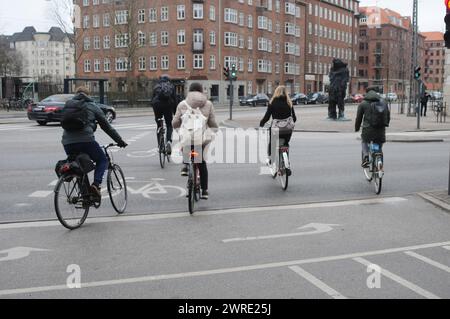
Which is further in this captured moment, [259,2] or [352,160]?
[259,2]

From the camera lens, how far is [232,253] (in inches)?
229

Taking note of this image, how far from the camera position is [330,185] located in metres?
10.3

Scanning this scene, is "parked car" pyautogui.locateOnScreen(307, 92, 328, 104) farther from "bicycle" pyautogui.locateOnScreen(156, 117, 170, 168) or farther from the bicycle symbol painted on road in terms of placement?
the bicycle symbol painted on road

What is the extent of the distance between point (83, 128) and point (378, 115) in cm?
516

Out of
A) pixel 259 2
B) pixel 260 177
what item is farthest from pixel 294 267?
pixel 259 2

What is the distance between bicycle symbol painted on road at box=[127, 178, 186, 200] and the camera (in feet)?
29.7

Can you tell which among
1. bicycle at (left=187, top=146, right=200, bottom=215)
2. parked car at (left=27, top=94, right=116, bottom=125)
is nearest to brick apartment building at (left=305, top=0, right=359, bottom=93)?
parked car at (left=27, top=94, right=116, bottom=125)

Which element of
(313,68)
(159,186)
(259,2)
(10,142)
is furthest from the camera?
(313,68)

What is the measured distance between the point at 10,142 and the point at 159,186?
31.4ft

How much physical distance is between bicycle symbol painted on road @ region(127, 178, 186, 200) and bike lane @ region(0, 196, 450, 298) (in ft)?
4.67

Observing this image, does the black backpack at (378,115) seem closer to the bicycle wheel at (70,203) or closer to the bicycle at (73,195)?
the bicycle at (73,195)

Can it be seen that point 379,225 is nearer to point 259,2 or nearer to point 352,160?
point 352,160

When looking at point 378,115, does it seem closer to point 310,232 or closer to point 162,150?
point 310,232

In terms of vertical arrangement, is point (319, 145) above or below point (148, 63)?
below
